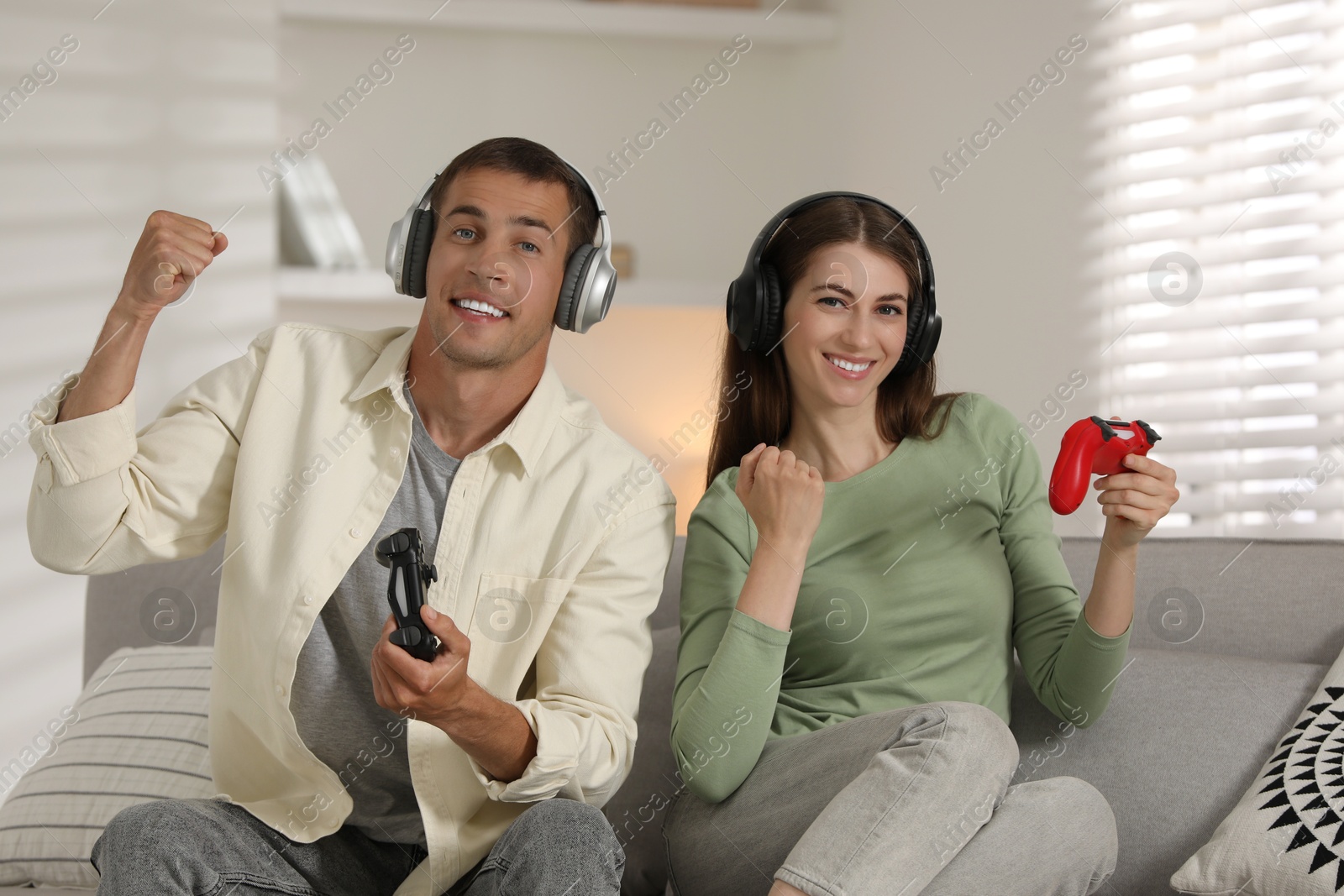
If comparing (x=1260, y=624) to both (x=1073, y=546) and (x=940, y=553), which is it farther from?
(x=940, y=553)

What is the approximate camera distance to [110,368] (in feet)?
4.10

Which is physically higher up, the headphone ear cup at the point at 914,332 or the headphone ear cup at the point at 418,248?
the headphone ear cup at the point at 418,248

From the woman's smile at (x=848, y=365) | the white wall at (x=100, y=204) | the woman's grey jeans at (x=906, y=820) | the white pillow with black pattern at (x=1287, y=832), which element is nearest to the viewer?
the woman's grey jeans at (x=906, y=820)

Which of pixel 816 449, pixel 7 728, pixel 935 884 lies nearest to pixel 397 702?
pixel 935 884

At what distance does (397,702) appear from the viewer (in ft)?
3.69

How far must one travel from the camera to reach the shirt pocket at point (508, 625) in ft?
4.58

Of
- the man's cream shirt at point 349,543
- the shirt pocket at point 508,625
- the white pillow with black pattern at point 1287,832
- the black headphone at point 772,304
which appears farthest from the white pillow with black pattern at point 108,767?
the white pillow with black pattern at point 1287,832

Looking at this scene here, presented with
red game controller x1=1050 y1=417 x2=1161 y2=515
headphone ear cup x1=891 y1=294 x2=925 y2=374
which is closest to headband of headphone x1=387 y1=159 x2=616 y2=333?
headphone ear cup x1=891 y1=294 x2=925 y2=374

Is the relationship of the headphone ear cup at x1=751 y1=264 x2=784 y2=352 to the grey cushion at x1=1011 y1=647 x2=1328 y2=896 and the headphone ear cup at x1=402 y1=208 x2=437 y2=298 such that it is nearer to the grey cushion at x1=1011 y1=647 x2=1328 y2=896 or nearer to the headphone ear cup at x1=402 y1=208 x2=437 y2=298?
the headphone ear cup at x1=402 y1=208 x2=437 y2=298

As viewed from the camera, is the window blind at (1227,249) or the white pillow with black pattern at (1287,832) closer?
the white pillow with black pattern at (1287,832)

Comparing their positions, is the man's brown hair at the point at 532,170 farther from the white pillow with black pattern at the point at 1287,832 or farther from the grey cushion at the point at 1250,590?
the white pillow with black pattern at the point at 1287,832

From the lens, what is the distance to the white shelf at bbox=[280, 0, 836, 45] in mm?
3721

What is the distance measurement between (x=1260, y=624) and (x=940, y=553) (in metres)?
0.53

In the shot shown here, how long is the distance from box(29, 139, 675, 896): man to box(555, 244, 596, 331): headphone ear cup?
0.02 m
